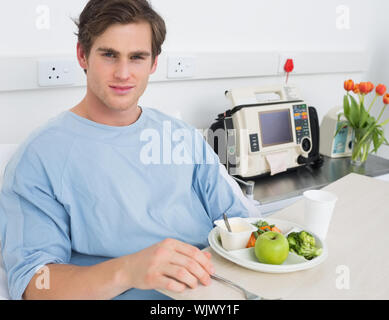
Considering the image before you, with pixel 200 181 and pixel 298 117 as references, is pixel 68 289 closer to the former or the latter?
pixel 200 181

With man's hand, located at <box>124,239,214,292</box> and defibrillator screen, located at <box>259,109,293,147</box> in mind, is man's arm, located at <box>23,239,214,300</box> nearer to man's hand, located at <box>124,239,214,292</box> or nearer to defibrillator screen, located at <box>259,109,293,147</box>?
man's hand, located at <box>124,239,214,292</box>

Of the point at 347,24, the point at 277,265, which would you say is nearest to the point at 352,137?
the point at 347,24

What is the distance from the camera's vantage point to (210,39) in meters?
1.99

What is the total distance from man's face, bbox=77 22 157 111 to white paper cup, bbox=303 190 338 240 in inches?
21.0

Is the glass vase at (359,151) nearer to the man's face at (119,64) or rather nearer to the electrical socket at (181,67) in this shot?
the electrical socket at (181,67)

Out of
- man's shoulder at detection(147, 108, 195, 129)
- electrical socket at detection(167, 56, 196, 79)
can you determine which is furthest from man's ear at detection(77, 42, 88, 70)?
electrical socket at detection(167, 56, 196, 79)

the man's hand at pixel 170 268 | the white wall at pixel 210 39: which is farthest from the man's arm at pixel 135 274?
the white wall at pixel 210 39

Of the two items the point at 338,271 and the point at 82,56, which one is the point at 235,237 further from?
the point at 82,56

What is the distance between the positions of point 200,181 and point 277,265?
516 mm

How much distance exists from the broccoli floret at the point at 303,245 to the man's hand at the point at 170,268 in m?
0.21

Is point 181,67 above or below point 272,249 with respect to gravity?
above

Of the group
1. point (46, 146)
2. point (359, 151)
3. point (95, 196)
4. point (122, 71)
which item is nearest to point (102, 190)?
point (95, 196)

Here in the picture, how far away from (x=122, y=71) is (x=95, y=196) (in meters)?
0.33

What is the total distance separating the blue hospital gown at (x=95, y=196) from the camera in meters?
1.06
